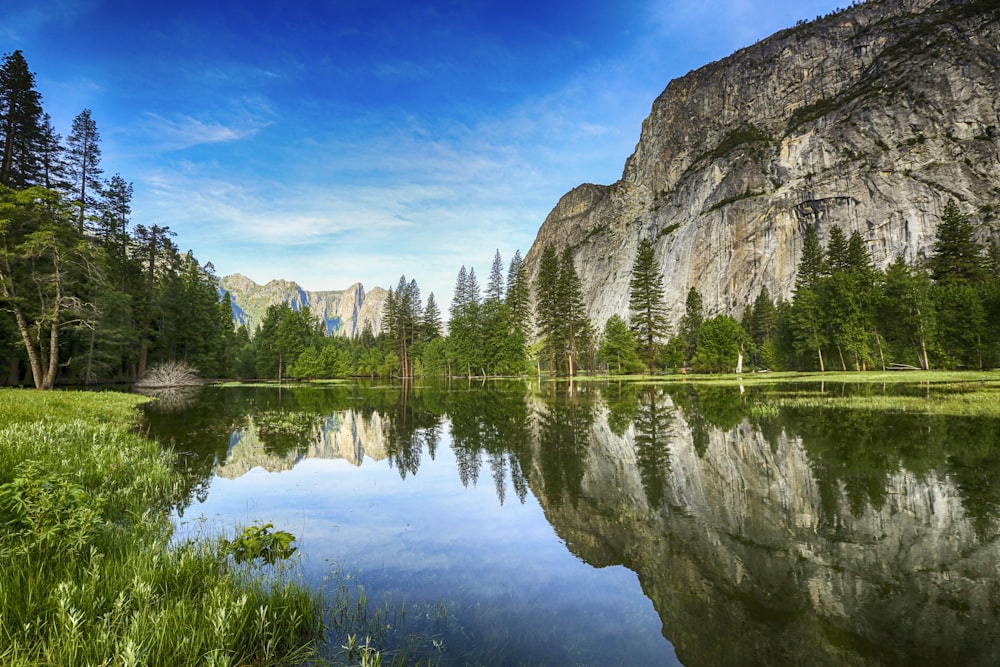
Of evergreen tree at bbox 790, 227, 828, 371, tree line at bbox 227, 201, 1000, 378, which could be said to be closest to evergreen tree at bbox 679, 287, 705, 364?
tree line at bbox 227, 201, 1000, 378

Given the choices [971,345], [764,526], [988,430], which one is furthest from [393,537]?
[971,345]

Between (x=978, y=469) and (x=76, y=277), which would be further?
(x=76, y=277)

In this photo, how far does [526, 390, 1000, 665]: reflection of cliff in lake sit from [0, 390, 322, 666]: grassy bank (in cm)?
397

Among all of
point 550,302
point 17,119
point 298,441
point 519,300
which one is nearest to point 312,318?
point 519,300

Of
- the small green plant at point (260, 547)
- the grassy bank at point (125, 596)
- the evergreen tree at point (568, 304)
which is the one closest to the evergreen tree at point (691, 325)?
the evergreen tree at point (568, 304)

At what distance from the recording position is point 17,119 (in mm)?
36719

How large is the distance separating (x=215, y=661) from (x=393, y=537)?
4147 millimetres

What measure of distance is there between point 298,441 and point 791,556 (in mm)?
15836

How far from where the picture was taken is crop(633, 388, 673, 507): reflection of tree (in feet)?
30.5

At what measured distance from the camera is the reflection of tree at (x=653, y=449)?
366 inches

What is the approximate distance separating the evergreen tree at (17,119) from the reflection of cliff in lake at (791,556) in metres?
52.0

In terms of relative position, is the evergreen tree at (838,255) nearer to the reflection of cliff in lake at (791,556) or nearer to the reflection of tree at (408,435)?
the reflection of tree at (408,435)

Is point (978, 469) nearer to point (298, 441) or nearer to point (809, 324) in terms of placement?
point (298, 441)

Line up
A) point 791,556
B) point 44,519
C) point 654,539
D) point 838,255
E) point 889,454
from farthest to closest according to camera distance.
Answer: point 838,255 → point 889,454 → point 654,539 → point 791,556 → point 44,519
